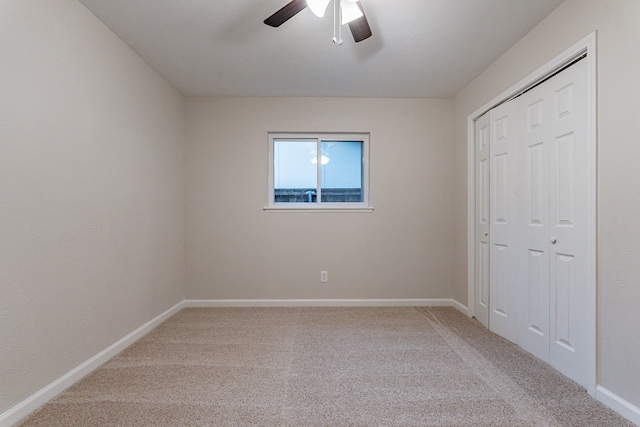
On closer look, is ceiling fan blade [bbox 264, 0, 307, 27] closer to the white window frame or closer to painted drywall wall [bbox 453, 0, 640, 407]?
painted drywall wall [bbox 453, 0, 640, 407]

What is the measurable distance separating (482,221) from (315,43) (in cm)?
218

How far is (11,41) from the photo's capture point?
1.63m

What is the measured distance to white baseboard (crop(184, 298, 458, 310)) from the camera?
3756mm

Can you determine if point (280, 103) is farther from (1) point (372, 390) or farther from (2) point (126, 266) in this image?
Result: (1) point (372, 390)

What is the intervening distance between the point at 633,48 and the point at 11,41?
304cm

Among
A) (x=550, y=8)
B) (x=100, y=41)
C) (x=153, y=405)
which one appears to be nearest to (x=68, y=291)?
(x=153, y=405)

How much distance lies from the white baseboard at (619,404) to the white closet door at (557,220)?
0.15 m

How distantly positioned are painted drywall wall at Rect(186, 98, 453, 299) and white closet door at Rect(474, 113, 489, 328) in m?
0.55

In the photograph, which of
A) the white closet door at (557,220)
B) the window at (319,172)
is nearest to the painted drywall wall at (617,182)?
the white closet door at (557,220)

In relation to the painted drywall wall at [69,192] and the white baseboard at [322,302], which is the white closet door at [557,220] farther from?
the painted drywall wall at [69,192]

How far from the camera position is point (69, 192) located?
2010 mm

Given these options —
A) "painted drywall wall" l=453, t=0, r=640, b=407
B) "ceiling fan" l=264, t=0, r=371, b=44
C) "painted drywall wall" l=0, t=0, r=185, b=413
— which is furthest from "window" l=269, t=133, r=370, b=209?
"painted drywall wall" l=453, t=0, r=640, b=407

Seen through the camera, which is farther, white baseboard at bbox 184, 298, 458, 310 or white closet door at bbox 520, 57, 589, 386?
white baseboard at bbox 184, 298, 458, 310

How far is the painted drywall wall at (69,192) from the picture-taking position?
1.64m
